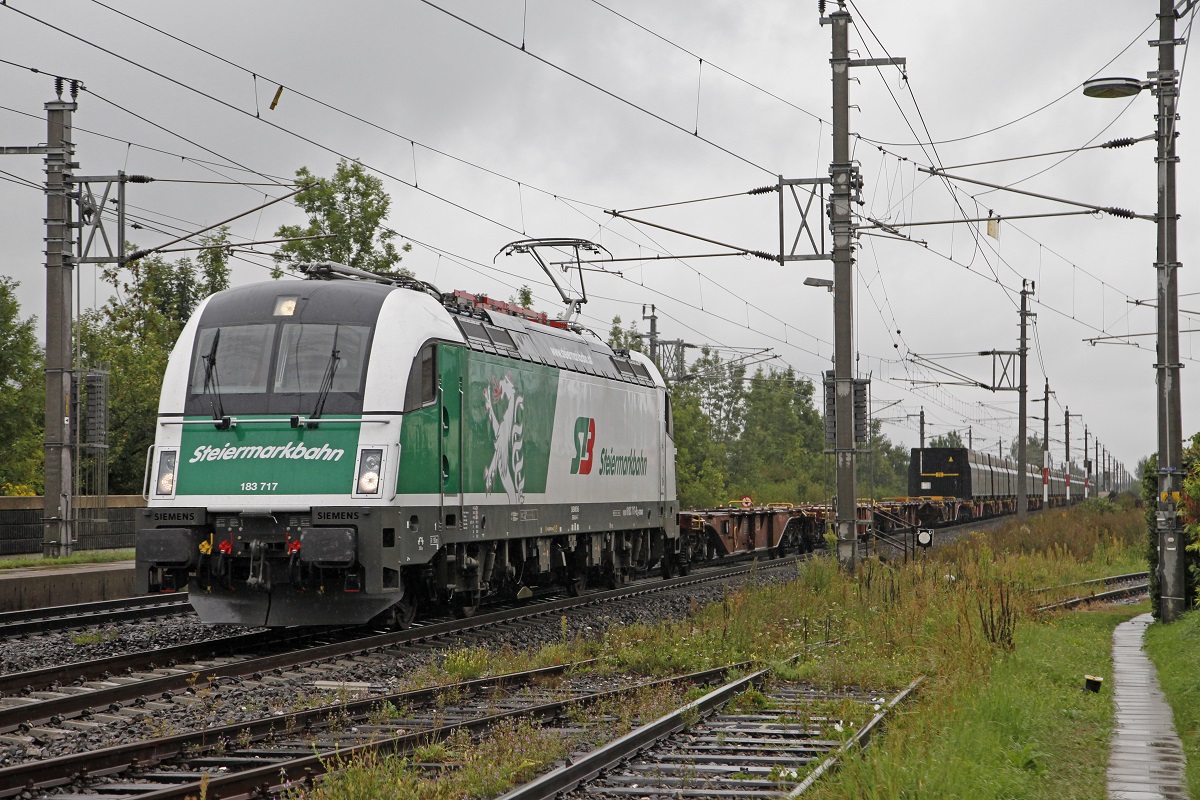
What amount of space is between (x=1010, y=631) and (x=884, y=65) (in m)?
9.86

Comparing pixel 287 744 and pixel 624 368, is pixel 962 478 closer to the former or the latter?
pixel 624 368

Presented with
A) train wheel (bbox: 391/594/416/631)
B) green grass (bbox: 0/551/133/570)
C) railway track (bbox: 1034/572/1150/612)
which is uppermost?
green grass (bbox: 0/551/133/570)

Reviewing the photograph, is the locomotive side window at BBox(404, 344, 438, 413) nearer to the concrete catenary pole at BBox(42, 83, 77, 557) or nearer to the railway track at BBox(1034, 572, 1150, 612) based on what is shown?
the railway track at BBox(1034, 572, 1150, 612)

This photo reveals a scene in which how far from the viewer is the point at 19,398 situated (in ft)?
128

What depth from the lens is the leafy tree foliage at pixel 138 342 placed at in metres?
35.2

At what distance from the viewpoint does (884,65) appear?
1986 cm

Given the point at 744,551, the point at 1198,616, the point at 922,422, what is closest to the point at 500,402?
the point at 1198,616

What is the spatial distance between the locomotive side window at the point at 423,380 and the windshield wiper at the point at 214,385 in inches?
73.7

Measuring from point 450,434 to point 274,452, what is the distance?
2082 mm

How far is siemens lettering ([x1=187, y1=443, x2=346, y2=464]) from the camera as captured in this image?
500 inches

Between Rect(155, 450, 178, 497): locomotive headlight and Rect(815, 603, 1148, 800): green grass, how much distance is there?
7699 millimetres

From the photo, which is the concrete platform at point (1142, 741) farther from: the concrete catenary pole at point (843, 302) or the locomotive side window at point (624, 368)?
the locomotive side window at point (624, 368)

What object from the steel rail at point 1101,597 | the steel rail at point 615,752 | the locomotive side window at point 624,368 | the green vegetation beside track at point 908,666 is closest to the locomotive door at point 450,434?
the green vegetation beside track at point 908,666

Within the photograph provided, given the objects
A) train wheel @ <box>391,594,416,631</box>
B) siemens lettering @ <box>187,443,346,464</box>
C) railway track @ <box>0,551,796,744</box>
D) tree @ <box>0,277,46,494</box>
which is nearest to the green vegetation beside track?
railway track @ <box>0,551,796,744</box>
